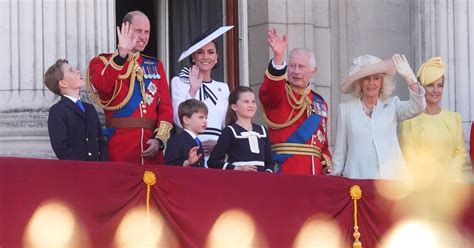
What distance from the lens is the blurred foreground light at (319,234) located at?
15.0 m

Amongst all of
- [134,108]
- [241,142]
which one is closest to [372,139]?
[241,142]

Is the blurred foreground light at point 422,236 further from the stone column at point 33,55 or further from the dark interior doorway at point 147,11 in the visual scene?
the dark interior doorway at point 147,11

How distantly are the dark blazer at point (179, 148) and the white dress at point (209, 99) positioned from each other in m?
0.70

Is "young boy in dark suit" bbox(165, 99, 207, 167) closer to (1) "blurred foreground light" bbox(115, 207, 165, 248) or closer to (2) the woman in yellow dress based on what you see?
(1) "blurred foreground light" bbox(115, 207, 165, 248)

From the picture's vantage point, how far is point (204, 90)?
52.5 feet

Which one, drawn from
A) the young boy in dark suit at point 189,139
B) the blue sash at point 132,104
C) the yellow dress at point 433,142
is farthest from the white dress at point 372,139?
the blue sash at point 132,104


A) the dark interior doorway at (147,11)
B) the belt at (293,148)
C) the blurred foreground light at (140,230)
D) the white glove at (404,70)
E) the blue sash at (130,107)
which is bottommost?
the blurred foreground light at (140,230)

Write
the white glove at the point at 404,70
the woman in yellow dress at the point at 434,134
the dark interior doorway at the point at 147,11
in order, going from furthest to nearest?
1. the dark interior doorway at the point at 147,11
2. the woman in yellow dress at the point at 434,134
3. the white glove at the point at 404,70

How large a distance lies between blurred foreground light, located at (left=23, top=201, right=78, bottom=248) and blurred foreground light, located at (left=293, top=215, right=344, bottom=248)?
1.99m

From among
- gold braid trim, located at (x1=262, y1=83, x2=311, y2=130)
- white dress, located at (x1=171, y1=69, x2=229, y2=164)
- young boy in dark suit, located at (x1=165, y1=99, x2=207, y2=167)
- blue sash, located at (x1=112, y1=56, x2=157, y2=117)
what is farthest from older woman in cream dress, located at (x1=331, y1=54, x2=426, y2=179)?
blue sash, located at (x1=112, y1=56, x2=157, y2=117)

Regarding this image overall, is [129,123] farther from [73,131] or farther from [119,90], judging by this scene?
[73,131]

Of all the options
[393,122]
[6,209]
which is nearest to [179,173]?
[6,209]

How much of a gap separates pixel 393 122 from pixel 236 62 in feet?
8.54

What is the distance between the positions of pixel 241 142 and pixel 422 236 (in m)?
1.70
